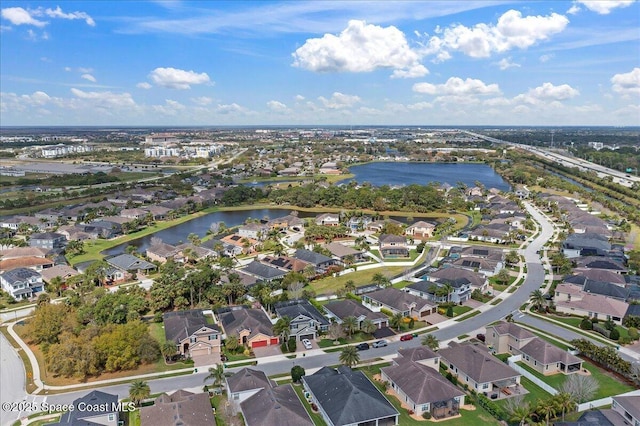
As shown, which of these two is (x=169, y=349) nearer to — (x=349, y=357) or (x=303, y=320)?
(x=303, y=320)

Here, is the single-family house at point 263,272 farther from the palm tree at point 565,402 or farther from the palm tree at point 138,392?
the palm tree at point 565,402

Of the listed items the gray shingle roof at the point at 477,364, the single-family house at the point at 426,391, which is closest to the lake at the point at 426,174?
the gray shingle roof at the point at 477,364

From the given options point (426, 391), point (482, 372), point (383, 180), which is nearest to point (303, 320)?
point (426, 391)

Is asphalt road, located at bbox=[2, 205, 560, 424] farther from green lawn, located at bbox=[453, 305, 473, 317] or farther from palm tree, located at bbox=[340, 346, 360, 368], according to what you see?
palm tree, located at bbox=[340, 346, 360, 368]

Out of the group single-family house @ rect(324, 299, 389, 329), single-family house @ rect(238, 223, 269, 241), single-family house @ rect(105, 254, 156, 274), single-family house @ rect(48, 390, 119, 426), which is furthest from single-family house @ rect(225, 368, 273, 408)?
single-family house @ rect(238, 223, 269, 241)

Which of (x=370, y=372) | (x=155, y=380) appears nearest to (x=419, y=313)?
(x=370, y=372)

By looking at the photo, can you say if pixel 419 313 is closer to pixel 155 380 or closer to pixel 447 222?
pixel 155 380
